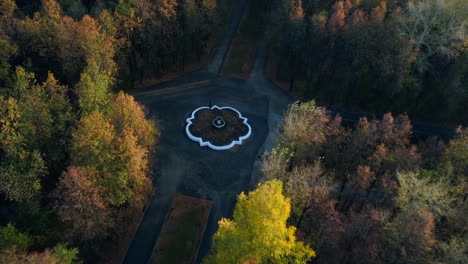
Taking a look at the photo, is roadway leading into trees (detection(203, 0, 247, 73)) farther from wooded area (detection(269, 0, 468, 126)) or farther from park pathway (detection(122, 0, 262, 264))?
wooded area (detection(269, 0, 468, 126))

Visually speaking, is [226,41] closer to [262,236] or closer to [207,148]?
[207,148]

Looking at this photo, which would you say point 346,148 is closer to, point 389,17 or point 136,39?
point 389,17

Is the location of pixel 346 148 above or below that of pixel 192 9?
below

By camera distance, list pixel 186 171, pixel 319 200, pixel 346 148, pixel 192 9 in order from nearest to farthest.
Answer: pixel 319 200 → pixel 346 148 → pixel 186 171 → pixel 192 9

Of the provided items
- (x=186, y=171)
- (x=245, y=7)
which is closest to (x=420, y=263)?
(x=186, y=171)

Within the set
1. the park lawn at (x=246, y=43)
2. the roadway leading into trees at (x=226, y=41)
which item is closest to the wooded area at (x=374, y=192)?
the park lawn at (x=246, y=43)

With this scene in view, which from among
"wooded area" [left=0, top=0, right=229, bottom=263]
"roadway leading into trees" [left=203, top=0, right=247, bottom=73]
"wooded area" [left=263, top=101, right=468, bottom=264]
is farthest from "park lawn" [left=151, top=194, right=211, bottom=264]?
"roadway leading into trees" [left=203, top=0, right=247, bottom=73]

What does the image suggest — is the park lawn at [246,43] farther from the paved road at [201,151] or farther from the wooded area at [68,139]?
the wooded area at [68,139]

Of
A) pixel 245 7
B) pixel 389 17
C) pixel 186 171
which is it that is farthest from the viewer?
pixel 245 7
